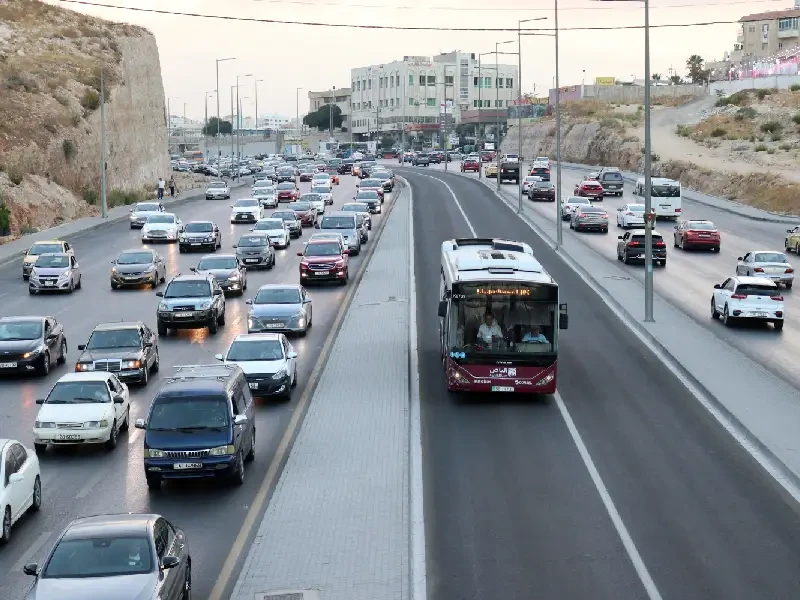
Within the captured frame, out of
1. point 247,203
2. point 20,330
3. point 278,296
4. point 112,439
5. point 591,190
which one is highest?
point 591,190

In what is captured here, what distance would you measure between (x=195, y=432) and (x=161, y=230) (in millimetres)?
41599

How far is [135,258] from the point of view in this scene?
141 ft

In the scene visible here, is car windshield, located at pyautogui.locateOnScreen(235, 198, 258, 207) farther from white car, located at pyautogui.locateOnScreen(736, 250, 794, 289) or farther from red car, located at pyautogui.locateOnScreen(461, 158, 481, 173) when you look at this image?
red car, located at pyautogui.locateOnScreen(461, 158, 481, 173)

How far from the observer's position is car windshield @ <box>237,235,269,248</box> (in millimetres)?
47656

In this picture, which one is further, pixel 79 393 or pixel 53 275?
pixel 53 275

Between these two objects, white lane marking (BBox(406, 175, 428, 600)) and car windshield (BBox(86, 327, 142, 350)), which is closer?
white lane marking (BBox(406, 175, 428, 600))

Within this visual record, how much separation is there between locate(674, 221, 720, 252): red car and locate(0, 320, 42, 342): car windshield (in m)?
33.9

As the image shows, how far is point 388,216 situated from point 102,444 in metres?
51.4

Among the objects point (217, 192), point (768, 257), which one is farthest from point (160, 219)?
point (768, 257)

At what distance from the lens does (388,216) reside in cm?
7162

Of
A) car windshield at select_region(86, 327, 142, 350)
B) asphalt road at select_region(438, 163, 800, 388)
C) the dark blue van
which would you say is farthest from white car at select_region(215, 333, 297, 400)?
asphalt road at select_region(438, 163, 800, 388)

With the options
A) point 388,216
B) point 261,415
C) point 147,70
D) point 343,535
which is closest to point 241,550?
point 343,535

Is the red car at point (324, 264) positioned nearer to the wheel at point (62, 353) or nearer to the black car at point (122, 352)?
the wheel at point (62, 353)

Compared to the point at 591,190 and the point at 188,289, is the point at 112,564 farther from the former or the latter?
the point at 591,190
